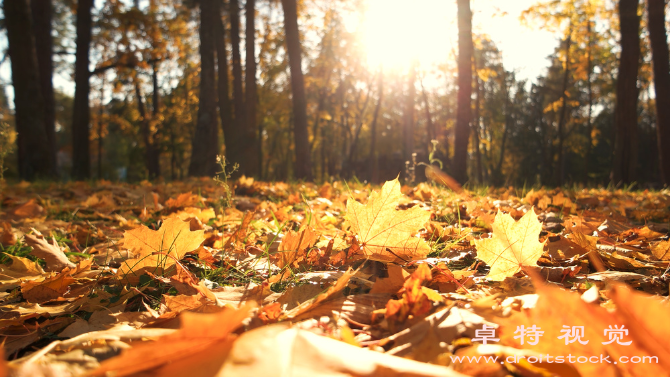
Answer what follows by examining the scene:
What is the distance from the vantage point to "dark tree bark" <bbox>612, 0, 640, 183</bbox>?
831cm

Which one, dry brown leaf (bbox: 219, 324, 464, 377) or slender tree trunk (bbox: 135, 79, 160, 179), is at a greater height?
slender tree trunk (bbox: 135, 79, 160, 179)

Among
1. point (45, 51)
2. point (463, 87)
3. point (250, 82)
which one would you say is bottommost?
point (463, 87)

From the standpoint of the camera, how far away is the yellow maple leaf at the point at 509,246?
1064 mm

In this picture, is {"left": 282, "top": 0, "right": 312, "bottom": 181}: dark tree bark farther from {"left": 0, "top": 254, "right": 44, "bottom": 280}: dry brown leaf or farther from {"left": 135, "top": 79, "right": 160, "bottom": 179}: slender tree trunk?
{"left": 135, "top": 79, "right": 160, "bottom": 179}: slender tree trunk

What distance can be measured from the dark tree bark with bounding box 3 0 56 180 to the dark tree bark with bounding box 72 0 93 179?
253 centimetres

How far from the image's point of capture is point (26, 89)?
23.7 feet

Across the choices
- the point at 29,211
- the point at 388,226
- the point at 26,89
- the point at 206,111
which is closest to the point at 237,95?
the point at 206,111

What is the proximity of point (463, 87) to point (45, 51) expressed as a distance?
11.7 meters

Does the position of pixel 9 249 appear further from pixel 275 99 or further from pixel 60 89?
pixel 60 89

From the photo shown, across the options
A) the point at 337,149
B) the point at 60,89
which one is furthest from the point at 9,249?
the point at 60,89

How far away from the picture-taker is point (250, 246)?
5.47 feet

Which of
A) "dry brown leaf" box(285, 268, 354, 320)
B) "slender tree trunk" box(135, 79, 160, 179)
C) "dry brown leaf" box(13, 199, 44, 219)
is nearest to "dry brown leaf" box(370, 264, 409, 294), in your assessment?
"dry brown leaf" box(285, 268, 354, 320)

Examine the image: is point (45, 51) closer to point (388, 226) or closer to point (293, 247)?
point (293, 247)

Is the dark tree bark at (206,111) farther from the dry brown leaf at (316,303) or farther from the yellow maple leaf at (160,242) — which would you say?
the dry brown leaf at (316,303)
